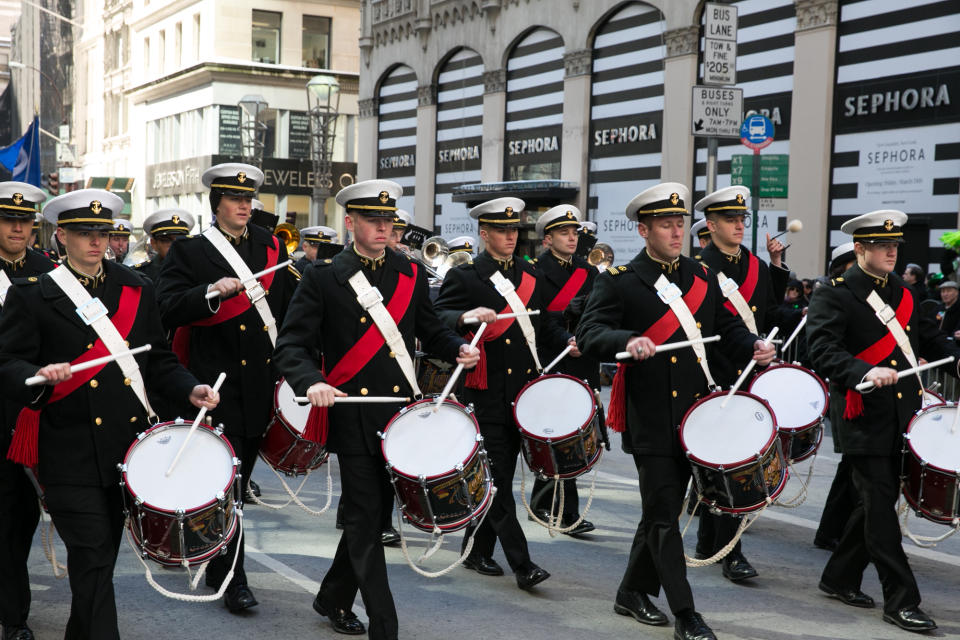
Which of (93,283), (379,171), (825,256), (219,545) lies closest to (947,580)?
(219,545)

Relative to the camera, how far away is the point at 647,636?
6.02 m

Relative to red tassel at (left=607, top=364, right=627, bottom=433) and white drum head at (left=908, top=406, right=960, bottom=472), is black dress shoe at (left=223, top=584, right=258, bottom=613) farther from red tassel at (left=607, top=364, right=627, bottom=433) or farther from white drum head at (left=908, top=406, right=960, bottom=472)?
white drum head at (left=908, top=406, right=960, bottom=472)

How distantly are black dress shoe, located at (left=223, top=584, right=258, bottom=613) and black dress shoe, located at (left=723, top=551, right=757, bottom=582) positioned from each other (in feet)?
9.08

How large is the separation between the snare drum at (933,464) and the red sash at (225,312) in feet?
11.5

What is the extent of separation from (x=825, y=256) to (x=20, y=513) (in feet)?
53.6

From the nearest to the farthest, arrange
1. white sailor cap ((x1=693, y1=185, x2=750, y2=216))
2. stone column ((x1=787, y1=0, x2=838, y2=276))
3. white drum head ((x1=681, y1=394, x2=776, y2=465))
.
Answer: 1. white drum head ((x1=681, y1=394, x2=776, y2=465))
2. white sailor cap ((x1=693, y1=185, x2=750, y2=216))
3. stone column ((x1=787, y1=0, x2=838, y2=276))

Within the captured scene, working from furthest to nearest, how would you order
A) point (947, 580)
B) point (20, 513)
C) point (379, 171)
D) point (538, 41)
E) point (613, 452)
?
point (379, 171)
point (538, 41)
point (613, 452)
point (947, 580)
point (20, 513)

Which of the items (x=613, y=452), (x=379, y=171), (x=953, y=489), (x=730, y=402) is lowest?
(x=613, y=452)

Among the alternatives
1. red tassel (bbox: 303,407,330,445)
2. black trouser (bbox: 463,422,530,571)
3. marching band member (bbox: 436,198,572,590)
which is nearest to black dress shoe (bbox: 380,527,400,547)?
marching band member (bbox: 436,198,572,590)

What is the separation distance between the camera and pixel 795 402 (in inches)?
296

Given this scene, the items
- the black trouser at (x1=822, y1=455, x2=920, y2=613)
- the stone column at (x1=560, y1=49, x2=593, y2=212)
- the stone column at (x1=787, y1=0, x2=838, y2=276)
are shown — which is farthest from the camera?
the stone column at (x1=560, y1=49, x2=593, y2=212)

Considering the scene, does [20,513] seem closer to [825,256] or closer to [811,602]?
[811,602]

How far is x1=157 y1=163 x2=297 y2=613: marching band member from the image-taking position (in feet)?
21.3

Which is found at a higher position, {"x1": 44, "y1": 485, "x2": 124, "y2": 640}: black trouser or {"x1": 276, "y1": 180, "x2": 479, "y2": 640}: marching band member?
{"x1": 276, "y1": 180, "x2": 479, "y2": 640}: marching band member
